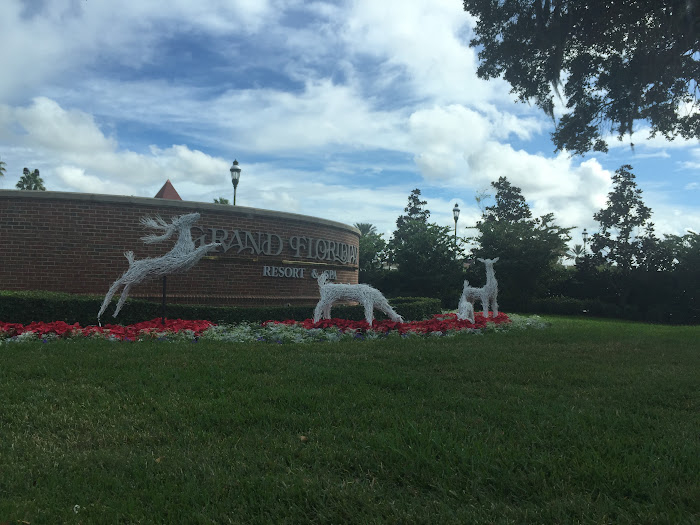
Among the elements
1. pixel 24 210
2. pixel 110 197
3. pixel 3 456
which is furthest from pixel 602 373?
pixel 24 210

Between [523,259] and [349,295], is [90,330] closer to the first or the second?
[349,295]

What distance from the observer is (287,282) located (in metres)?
14.4

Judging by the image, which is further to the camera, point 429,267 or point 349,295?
point 429,267

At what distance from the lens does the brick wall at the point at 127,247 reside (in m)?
12.0

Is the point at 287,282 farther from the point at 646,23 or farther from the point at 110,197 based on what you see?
the point at 646,23

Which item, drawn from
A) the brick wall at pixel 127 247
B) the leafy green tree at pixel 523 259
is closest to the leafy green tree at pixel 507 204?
the leafy green tree at pixel 523 259

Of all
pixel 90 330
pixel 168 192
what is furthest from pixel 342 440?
pixel 168 192

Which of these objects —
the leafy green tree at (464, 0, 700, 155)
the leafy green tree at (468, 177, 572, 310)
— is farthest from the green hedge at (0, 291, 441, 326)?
the leafy green tree at (468, 177, 572, 310)

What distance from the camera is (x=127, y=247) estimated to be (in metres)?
12.5

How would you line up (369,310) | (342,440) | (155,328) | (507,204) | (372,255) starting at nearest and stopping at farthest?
(342,440) → (155,328) → (369,310) → (372,255) → (507,204)

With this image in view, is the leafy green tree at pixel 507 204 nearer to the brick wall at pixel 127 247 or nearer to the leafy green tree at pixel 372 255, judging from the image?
the leafy green tree at pixel 372 255

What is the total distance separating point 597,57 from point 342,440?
12.7m

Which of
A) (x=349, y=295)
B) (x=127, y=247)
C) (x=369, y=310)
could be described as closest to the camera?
(x=369, y=310)

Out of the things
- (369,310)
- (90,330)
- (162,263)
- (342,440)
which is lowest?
(342,440)
